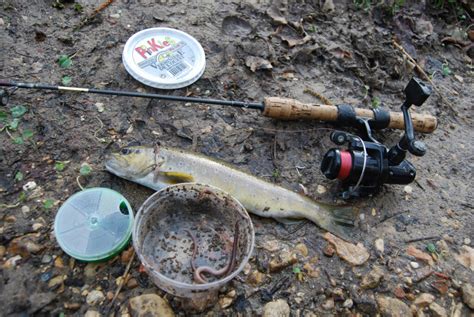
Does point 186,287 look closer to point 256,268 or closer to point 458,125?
point 256,268

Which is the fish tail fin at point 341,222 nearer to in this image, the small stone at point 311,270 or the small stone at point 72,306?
the small stone at point 311,270

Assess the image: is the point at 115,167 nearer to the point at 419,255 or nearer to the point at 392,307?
the point at 392,307

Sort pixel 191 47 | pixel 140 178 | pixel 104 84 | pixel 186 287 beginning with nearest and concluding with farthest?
1. pixel 186 287
2. pixel 140 178
3. pixel 104 84
4. pixel 191 47

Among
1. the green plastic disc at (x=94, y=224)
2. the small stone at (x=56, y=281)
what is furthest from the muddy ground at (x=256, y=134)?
the green plastic disc at (x=94, y=224)

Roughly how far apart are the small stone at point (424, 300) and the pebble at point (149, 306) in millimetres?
1450

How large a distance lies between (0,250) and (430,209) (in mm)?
2821

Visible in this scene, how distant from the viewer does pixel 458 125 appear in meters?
3.74

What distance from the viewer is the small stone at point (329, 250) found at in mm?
2555

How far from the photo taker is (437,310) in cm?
238

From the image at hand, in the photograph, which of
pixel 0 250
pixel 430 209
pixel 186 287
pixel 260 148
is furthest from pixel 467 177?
pixel 0 250

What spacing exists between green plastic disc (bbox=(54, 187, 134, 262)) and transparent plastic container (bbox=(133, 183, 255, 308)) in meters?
0.14

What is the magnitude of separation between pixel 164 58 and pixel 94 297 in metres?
1.99

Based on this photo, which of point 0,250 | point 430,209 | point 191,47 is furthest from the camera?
point 191,47

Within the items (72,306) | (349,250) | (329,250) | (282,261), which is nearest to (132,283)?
(72,306)
